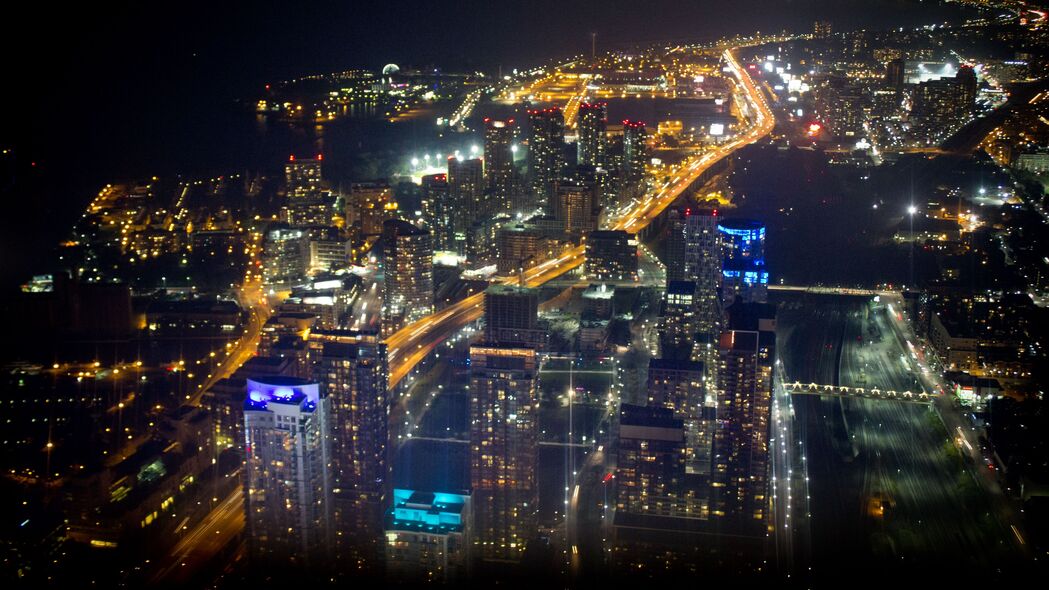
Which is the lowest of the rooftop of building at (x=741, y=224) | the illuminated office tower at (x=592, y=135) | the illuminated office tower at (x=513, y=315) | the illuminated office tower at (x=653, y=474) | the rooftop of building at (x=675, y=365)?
the illuminated office tower at (x=653, y=474)

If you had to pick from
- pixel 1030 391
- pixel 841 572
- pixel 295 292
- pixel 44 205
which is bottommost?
pixel 841 572

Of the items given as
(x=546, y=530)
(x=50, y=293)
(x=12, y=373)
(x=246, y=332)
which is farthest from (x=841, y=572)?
(x=50, y=293)

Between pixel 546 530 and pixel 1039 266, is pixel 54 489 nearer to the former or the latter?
pixel 546 530

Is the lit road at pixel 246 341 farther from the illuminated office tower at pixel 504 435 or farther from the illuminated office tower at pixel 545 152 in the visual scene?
the illuminated office tower at pixel 545 152

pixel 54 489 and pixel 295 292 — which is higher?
pixel 295 292

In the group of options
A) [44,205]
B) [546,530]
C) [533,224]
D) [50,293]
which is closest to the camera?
[546,530]

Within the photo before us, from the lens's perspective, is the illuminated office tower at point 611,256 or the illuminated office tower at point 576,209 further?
the illuminated office tower at point 576,209

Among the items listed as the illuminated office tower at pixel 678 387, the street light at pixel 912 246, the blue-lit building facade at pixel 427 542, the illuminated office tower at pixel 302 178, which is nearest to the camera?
the blue-lit building facade at pixel 427 542

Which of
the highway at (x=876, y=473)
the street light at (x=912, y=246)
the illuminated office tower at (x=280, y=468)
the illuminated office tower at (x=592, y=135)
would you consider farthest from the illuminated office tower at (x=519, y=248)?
the illuminated office tower at (x=280, y=468)
